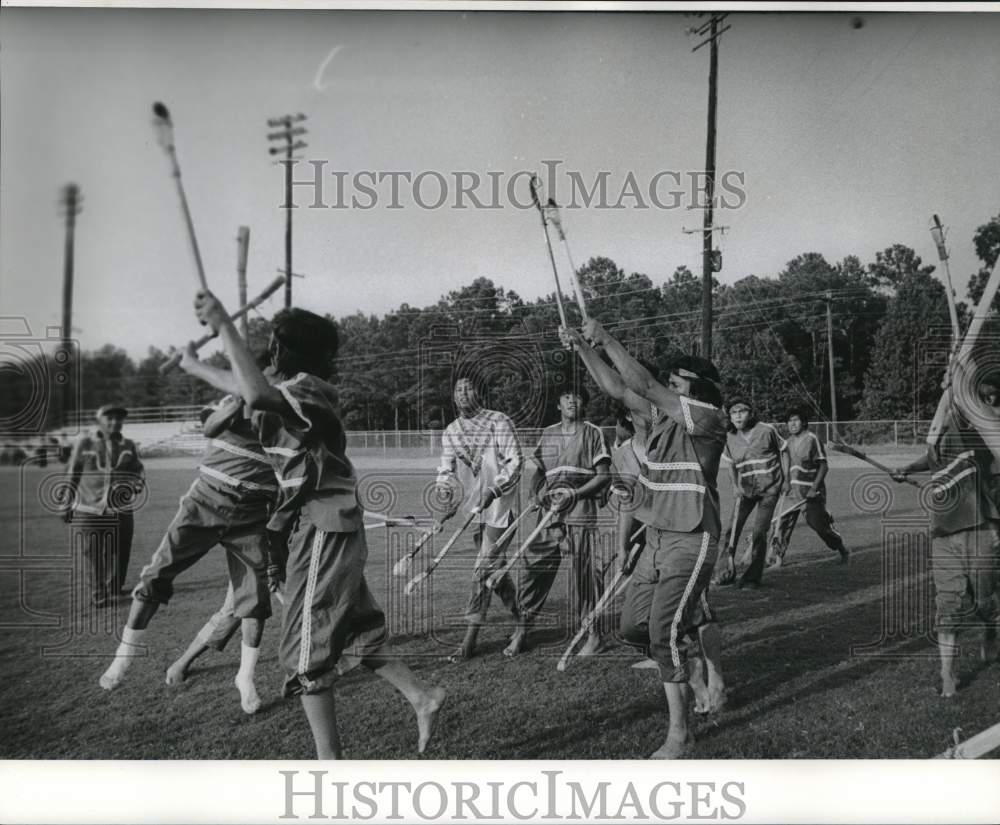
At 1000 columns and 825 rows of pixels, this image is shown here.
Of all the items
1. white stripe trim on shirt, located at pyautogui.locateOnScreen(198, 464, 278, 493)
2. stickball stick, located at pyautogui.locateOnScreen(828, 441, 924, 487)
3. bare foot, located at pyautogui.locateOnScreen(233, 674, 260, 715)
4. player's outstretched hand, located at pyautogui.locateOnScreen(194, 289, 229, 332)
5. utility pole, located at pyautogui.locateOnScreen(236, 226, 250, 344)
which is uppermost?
utility pole, located at pyautogui.locateOnScreen(236, 226, 250, 344)

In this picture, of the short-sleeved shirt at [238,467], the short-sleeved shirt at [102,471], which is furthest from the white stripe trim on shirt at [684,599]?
the short-sleeved shirt at [102,471]

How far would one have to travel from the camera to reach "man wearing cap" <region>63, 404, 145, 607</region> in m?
4.26

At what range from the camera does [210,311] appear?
3035mm

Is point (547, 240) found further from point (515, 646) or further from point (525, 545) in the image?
point (515, 646)

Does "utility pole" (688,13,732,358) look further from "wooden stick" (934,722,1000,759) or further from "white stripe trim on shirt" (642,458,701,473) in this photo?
"wooden stick" (934,722,1000,759)

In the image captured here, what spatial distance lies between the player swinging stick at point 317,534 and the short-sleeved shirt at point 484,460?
3.70 ft

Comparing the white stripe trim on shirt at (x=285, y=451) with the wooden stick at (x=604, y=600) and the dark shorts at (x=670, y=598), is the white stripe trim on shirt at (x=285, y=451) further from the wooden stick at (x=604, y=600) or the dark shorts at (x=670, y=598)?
the wooden stick at (x=604, y=600)

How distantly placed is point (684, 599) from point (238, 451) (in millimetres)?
2285

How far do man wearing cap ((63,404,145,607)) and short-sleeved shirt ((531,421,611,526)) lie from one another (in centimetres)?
219

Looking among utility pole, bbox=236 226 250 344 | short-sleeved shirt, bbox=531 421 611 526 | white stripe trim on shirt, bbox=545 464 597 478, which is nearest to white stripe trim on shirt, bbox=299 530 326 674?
utility pole, bbox=236 226 250 344

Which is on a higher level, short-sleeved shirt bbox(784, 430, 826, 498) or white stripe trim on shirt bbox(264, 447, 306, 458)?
white stripe trim on shirt bbox(264, 447, 306, 458)

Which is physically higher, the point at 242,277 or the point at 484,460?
the point at 242,277

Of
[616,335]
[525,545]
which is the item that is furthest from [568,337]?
[525,545]

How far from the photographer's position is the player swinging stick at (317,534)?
10.7 feet
